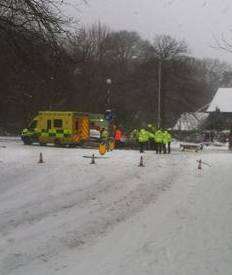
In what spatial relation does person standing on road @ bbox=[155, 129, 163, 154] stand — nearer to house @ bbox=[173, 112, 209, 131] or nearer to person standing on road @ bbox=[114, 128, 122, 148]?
person standing on road @ bbox=[114, 128, 122, 148]

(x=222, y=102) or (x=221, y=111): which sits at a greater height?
(x=222, y=102)

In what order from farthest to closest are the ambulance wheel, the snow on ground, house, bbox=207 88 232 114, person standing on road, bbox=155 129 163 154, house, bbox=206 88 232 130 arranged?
1. house, bbox=207 88 232 114
2. house, bbox=206 88 232 130
3. the ambulance wheel
4. person standing on road, bbox=155 129 163 154
5. the snow on ground

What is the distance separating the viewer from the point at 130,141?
48.2 meters

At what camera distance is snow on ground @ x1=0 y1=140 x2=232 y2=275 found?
404 inches

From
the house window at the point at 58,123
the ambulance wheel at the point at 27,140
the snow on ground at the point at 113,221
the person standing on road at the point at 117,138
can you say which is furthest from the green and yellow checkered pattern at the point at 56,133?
the snow on ground at the point at 113,221

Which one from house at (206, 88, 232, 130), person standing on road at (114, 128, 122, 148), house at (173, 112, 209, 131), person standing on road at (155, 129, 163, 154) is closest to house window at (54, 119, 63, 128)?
person standing on road at (114, 128, 122, 148)

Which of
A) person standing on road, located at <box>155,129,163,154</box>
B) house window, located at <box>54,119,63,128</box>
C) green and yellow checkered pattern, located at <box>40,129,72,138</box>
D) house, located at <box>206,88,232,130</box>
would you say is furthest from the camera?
house, located at <box>206,88,232,130</box>

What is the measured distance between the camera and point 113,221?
14.4 meters

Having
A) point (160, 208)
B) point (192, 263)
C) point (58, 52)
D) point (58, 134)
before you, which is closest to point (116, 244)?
point (192, 263)

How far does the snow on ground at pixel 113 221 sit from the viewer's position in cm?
1027

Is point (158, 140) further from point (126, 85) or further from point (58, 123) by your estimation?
point (126, 85)

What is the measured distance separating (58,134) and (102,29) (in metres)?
39.6

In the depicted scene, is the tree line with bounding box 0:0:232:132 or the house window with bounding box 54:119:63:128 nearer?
the house window with bounding box 54:119:63:128

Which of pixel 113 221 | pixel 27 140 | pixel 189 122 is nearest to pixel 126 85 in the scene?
pixel 189 122
